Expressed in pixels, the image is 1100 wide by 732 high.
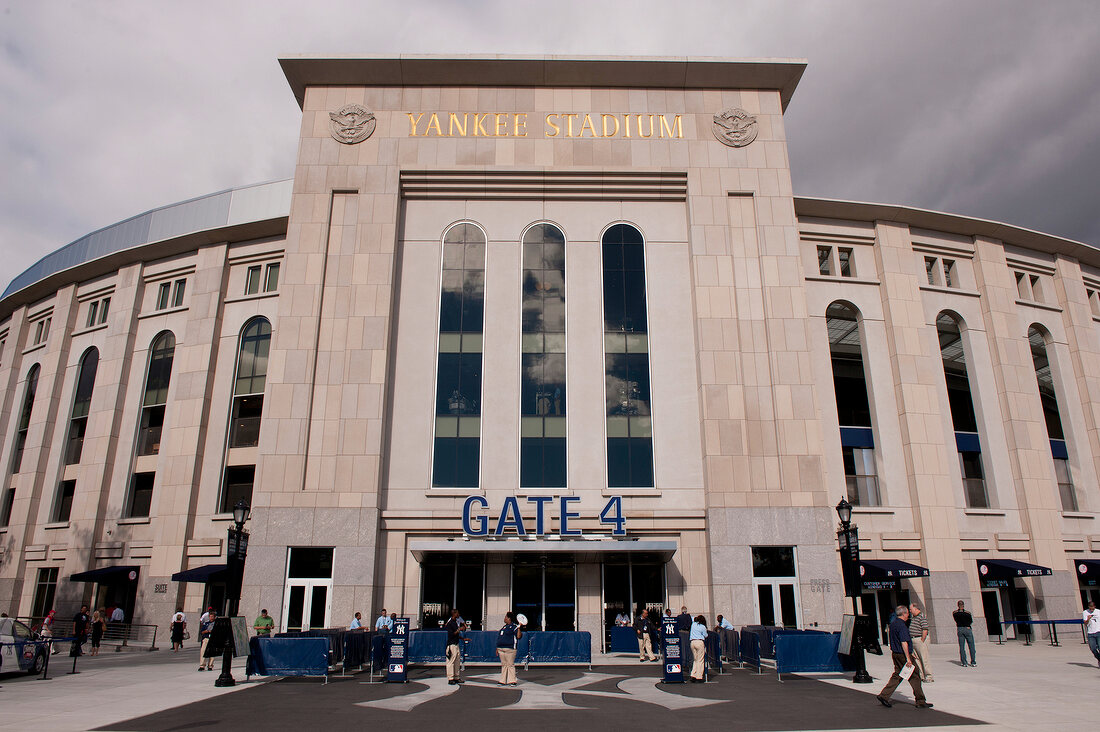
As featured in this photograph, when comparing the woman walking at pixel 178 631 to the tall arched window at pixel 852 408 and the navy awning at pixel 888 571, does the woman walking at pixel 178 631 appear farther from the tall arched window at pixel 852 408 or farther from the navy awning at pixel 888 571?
the tall arched window at pixel 852 408

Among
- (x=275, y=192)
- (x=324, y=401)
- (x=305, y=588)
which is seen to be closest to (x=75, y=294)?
(x=275, y=192)

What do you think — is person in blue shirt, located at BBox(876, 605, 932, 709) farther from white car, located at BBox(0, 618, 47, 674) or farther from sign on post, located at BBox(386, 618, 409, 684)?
white car, located at BBox(0, 618, 47, 674)

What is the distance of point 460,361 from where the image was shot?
29.2 meters

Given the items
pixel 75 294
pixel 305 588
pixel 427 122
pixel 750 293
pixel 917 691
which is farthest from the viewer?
pixel 75 294

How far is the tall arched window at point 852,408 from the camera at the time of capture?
102ft

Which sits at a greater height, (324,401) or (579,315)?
(579,315)

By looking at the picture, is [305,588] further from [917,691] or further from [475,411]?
[917,691]

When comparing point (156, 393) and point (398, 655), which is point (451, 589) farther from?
point (156, 393)

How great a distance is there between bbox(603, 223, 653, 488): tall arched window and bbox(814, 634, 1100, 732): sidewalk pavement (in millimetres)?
10707

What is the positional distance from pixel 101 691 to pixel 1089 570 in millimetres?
38411

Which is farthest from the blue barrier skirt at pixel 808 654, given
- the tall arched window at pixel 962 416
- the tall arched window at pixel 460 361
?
the tall arched window at pixel 962 416

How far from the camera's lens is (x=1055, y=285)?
37594 millimetres

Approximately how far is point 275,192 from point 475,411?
19326 mm

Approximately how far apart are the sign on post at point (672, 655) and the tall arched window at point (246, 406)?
22.2 metres
